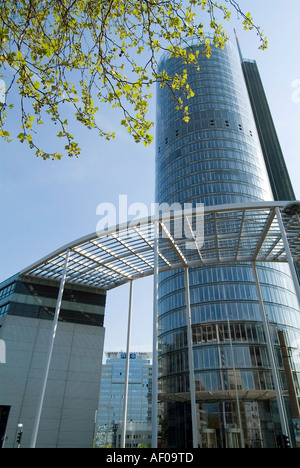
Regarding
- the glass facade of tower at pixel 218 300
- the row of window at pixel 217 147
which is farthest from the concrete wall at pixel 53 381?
the row of window at pixel 217 147

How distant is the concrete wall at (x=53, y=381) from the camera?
22422mm

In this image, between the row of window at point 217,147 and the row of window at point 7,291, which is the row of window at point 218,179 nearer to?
the row of window at point 217,147

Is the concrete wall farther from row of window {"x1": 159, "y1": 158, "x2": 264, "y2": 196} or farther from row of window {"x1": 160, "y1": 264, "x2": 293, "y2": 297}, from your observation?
row of window {"x1": 159, "y1": 158, "x2": 264, "y2": 196}

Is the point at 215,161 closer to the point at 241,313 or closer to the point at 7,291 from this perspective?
the point at 241,313

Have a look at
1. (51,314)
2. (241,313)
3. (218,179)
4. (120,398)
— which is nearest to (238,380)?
(241,313)

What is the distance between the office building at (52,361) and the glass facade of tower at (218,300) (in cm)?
1009

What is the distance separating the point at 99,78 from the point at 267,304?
46059 mm

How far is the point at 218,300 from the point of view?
155 ft

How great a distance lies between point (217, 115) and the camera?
217ft

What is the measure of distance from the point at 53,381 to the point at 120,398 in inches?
4832

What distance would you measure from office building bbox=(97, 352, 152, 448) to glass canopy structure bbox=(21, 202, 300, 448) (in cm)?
9241

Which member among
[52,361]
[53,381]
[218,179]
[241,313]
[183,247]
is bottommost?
[53,381]
